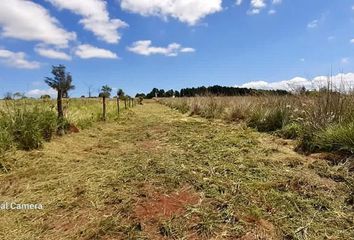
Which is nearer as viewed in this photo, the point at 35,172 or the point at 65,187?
the point at 65,187

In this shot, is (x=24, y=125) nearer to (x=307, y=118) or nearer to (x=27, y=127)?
(x=27, y=127)

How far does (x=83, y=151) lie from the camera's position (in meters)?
6.12

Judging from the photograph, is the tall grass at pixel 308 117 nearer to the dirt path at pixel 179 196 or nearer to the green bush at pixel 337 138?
the green bush at pixel 337 138

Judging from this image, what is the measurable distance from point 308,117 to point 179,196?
4.21 metres

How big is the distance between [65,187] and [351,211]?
114 inches

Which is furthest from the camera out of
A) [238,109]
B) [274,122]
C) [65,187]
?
[238,109]

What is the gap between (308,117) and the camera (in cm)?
651

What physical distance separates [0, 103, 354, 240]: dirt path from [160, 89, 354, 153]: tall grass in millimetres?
594

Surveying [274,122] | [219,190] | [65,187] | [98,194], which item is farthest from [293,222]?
[274,122]

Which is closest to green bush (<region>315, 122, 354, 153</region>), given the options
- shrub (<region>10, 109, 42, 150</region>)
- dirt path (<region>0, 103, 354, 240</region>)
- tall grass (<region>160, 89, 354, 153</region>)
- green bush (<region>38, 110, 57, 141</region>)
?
tall grass (<region>160, 89, 354, 153</region>)

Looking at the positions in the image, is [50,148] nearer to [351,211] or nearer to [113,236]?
[113,236]

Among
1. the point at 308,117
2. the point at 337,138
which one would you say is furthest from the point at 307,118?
the point at 337,138

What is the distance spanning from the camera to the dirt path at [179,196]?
261 cm

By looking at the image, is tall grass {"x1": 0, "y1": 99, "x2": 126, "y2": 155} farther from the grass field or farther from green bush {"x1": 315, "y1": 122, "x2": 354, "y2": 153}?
green bush {"x1": 315, "y1": 122, "x2": 354, "y2": 153}
